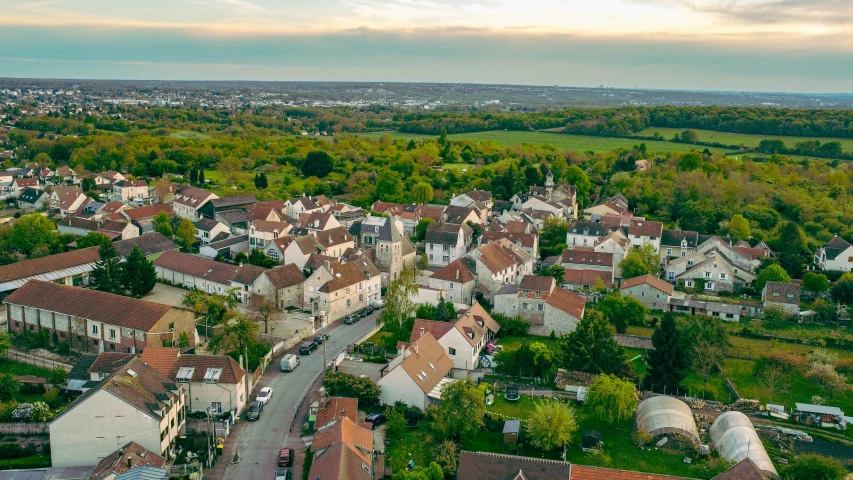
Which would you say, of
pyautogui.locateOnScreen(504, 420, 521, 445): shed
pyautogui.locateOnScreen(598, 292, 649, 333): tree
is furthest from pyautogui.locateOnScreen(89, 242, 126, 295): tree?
pyautogui.locateOnScreen(598, 292, 649, 333): tree

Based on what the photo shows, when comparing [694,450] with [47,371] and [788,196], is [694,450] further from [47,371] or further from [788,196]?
[788,196]

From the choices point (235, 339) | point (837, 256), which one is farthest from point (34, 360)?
point (837, 256)

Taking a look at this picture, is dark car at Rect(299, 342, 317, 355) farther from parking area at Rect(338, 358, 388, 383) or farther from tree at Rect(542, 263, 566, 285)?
tree at Rect(542, 263, 566, 285)

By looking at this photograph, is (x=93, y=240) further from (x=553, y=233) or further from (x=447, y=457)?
(x=447, y=457)

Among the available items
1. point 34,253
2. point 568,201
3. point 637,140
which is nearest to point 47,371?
point 34,253

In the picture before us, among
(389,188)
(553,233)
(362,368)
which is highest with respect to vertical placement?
(389,188)

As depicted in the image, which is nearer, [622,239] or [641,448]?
[641,448]
